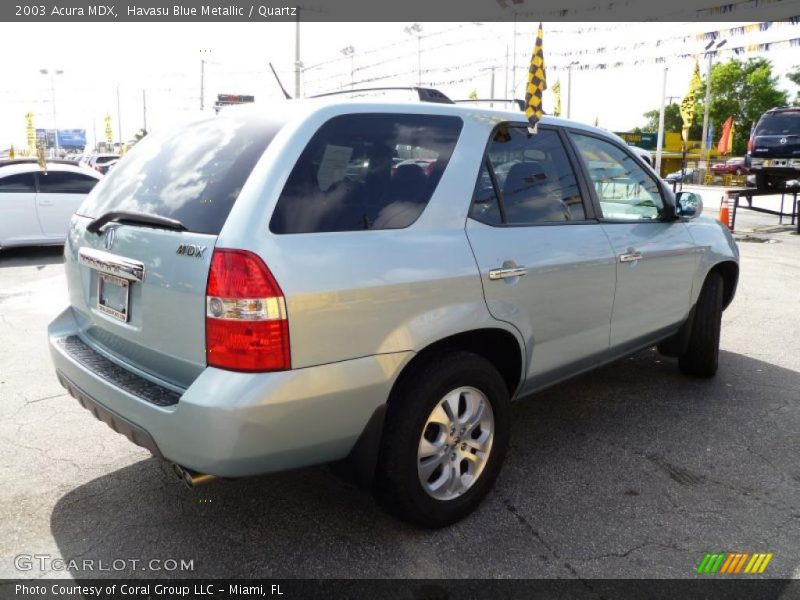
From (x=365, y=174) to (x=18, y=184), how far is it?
9518mm

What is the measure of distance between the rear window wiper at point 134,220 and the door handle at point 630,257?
7.71 feet

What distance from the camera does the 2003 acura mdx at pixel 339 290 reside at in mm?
2229

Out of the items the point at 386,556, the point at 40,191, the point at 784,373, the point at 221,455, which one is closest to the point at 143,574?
the point at 221,455

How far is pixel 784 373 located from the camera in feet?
16.3

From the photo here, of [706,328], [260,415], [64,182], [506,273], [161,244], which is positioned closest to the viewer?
[260,415]

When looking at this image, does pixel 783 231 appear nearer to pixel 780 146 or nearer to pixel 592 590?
pixel 780 146

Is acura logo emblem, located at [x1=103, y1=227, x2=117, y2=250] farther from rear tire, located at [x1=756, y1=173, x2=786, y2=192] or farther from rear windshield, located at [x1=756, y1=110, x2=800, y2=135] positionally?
rear windshield, located at [x1=756, y1=110, x2=800, y2=135]

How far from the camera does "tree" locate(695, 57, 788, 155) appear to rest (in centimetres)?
5662

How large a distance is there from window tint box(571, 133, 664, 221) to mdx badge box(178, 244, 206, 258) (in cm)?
221

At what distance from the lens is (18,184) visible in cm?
1005

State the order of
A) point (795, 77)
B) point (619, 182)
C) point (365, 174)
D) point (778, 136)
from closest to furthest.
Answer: point (365, 174) < point (619, 182) < point (778, 136) < point (795, 77)

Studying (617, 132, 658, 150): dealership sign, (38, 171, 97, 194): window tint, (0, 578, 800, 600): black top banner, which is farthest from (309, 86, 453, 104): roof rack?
(617, 132, 658, 150): dealership sign

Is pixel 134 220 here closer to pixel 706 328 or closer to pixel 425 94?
pixel 425 94

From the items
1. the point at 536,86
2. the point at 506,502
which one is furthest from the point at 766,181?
the point at 506,502
